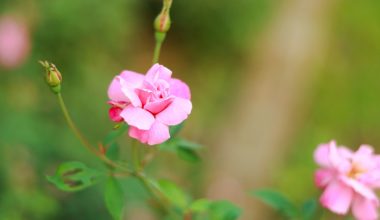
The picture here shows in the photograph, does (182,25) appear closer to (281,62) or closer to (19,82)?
(281,62)

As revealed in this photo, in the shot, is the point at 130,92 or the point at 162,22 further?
the point at 162,22

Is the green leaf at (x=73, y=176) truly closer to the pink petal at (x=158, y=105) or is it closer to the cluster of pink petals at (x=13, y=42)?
the pink petal at (x=158, y=105)

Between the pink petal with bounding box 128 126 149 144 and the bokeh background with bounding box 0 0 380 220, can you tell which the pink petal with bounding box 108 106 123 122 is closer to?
the pink petal with bounding box 128 126 149 144

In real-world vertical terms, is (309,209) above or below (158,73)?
below

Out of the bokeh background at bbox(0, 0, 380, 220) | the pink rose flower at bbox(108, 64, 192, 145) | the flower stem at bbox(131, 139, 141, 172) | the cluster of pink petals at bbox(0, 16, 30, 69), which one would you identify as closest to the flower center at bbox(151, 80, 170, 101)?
the pink rose flower at bbox(108, 64, 192, 145)

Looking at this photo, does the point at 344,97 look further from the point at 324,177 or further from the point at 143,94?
the point at 143,94

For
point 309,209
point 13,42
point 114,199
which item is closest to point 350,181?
point 309,209

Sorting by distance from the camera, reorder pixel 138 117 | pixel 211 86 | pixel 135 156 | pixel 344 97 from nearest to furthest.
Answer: pixel 138 117, pixel 135 156, pixel 344 97, pixel 211 86
